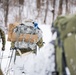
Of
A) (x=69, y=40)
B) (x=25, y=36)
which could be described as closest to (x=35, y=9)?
(x=25, y=36)

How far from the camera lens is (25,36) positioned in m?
6.68

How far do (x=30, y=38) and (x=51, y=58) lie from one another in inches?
211

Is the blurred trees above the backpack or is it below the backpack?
above

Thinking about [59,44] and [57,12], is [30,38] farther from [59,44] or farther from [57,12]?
[59,44]

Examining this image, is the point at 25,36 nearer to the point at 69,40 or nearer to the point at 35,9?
the point at 35,9

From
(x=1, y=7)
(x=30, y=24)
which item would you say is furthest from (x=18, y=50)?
(x=1, y=7)

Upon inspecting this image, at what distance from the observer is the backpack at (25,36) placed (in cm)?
668

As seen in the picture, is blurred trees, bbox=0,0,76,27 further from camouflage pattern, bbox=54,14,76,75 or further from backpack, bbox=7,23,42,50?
camouflage pattern, bbox=54,14,76,75

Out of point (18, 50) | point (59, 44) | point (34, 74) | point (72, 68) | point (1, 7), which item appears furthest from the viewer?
point (1, 7)

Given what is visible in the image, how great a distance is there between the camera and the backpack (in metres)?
6.68

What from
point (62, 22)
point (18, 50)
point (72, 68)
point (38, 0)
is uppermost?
point (38, 0)

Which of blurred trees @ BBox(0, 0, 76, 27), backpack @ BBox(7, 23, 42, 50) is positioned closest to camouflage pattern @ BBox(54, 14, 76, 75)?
backpack @ BBox(7, 23, 42, 50)

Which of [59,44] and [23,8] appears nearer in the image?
[59,44]

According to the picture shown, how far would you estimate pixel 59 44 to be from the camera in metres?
1.32
